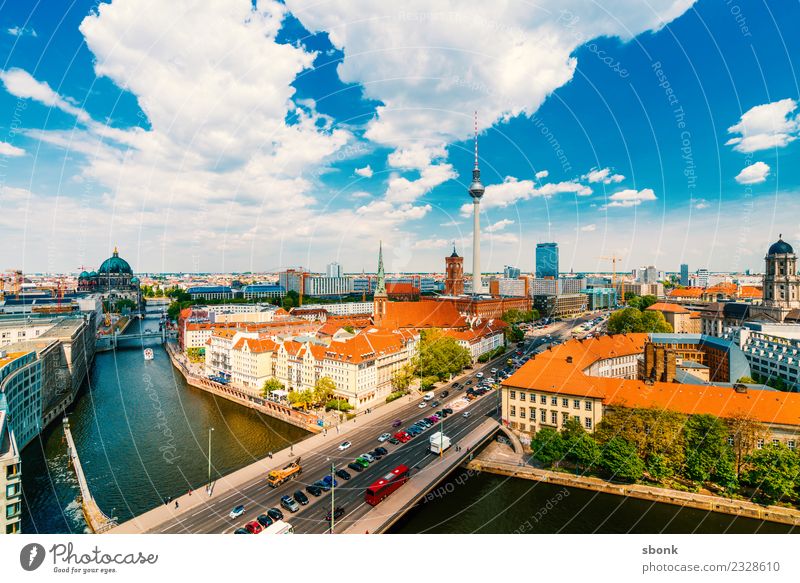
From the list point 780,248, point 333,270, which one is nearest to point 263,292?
point 333,270

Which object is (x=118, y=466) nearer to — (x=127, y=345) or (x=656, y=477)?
(x=656, y=477)

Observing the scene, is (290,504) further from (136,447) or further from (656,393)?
(656,393)

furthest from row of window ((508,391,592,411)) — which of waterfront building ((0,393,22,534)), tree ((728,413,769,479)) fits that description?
waterfront building ((0,393,22,534))

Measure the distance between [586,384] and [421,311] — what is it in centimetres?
2473

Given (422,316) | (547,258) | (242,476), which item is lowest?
(242,476)

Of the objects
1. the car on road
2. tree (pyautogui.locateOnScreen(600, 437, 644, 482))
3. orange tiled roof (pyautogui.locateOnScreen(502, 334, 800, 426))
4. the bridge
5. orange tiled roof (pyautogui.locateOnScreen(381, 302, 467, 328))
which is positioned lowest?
the bridge

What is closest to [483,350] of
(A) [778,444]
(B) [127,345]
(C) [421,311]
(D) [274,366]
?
(C) [421,311]

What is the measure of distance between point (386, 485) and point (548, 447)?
6164 millimetres

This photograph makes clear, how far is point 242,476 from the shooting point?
14094 millimetres

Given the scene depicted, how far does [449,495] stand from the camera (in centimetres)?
1357

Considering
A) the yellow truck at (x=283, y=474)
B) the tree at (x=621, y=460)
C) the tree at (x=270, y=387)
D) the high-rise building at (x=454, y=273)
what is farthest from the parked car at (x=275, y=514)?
the high-rise building at (x=454, y=273)

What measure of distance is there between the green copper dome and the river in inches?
2420

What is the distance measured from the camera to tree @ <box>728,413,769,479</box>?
12.5m

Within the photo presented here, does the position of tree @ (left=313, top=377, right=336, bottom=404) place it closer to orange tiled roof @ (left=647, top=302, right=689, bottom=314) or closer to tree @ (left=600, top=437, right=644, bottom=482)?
tree @ (left=600, top=437, right=644, bottom=482)
